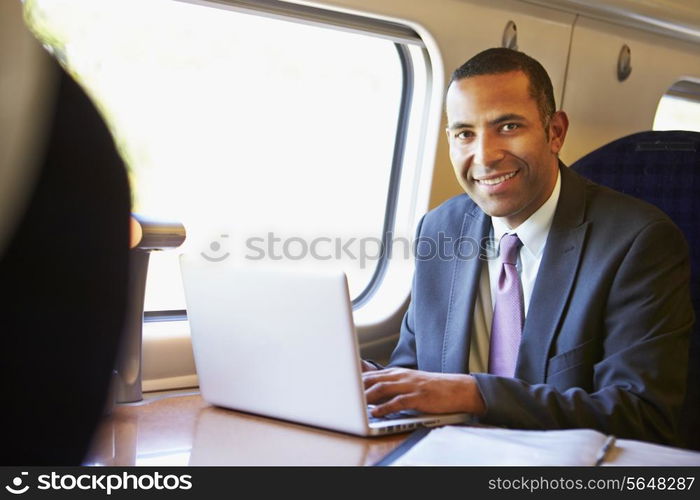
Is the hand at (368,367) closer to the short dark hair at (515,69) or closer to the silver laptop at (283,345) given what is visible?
the silver laptop at (283,345)

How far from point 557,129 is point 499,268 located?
0.35m

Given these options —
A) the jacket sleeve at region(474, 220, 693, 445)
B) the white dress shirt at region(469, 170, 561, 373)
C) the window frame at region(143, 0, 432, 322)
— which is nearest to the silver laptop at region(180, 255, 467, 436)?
the jacket sleeve at region(474, 220, 693, 445)

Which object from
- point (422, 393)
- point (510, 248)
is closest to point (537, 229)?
point (510, 248)

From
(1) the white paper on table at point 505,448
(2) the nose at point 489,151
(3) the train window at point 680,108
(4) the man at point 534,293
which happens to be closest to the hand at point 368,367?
(4) the man at point 534,293

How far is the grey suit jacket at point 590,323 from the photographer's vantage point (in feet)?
4.98

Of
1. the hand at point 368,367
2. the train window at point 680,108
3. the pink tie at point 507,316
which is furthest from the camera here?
the train window at point 680,108

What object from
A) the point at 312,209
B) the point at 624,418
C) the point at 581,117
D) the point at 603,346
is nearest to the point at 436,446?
the point at 624,418

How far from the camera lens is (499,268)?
195 centimetres

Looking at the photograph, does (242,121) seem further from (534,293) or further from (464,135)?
(534,293)

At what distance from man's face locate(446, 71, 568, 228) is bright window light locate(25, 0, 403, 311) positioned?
0.37m

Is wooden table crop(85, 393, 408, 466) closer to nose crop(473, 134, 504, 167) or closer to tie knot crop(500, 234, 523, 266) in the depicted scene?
tie knot crop(500, 234, 523, 266)

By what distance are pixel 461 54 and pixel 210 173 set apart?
28.2 inches

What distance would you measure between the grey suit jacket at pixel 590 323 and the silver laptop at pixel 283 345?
23cm

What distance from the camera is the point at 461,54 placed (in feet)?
7.35
